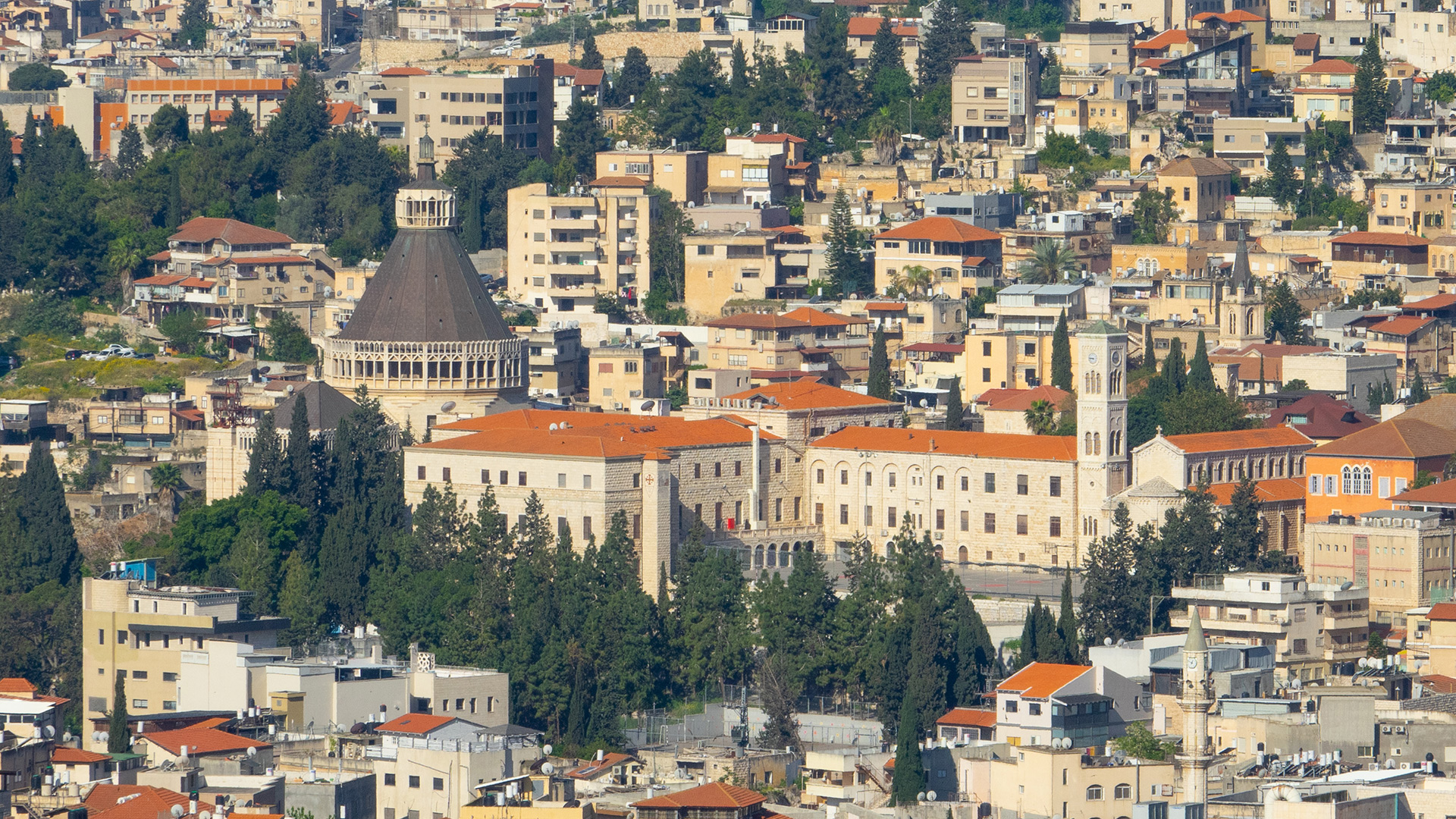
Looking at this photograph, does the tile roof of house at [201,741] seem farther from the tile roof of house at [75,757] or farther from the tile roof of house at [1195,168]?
the tile roof of house at [1195,168]

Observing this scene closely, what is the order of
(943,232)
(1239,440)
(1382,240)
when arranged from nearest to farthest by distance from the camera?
(1239,440)
(943,232)
(1382,240)

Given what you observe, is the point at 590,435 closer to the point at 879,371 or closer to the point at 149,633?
the point at 879,371

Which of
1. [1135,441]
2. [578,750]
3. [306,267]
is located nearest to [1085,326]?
[1135,441]

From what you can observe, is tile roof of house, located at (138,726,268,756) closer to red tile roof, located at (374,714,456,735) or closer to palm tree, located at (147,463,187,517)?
red tile roof, located at (374,714,456,735)

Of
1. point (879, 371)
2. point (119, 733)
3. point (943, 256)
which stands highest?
point (943, 256)

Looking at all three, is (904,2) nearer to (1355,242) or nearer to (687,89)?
(687,89)

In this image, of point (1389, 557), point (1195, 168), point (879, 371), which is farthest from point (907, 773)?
point (1195, 168)
